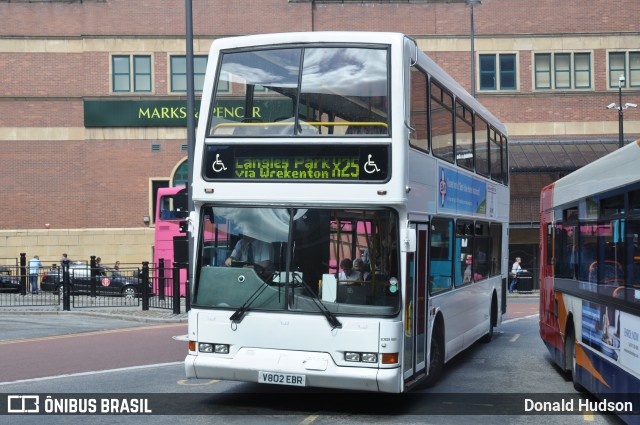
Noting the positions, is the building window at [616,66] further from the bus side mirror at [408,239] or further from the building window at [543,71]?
the bus side mirror at [408,239]

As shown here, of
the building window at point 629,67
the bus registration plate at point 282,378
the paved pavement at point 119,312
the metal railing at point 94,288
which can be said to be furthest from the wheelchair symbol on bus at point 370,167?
the building window at point 629,67

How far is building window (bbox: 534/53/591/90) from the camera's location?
145 feet

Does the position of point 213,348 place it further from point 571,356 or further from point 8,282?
point 8,282

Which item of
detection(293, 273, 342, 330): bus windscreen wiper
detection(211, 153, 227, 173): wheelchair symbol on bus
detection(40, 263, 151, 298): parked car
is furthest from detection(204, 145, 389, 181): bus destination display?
detection(40, 263, 151, 298): parked car

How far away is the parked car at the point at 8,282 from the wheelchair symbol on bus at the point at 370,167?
20.9 metres

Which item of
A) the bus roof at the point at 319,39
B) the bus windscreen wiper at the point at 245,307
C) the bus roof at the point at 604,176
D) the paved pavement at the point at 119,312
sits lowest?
the paved pavement at the point at 119,312

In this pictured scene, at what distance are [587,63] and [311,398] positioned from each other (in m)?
36.3

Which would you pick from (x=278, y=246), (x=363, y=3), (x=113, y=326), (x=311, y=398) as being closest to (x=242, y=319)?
(x=278, y=246)

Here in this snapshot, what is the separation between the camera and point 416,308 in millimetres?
10797

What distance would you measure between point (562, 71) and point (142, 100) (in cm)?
1941

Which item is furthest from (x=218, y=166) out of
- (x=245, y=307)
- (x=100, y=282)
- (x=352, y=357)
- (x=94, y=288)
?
(x=100, y=282)

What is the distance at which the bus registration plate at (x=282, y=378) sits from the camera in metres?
9.88

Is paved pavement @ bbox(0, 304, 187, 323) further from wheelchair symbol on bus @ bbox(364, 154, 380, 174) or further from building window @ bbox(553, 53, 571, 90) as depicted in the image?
building window @ bbox(553, 53, 571, 90)

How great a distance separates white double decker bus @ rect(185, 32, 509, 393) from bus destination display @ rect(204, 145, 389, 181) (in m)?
0.01
